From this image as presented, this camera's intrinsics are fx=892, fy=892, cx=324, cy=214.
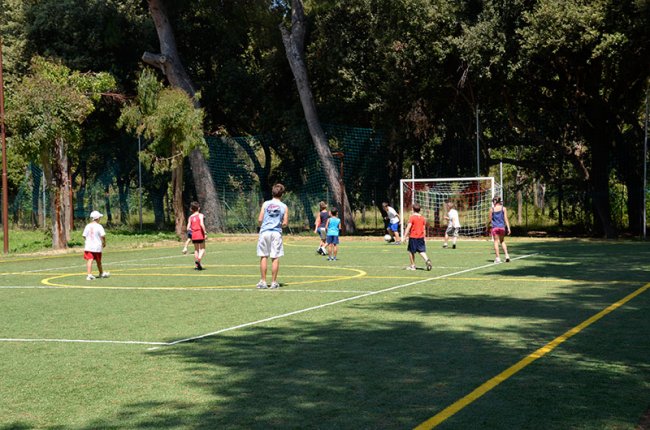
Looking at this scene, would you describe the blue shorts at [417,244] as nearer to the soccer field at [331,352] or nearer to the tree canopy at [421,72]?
the soccer field at [331,352]

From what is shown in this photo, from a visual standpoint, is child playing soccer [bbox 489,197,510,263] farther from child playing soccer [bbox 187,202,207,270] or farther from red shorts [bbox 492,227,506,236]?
child playing soccer [bbox 187,202,207,270]

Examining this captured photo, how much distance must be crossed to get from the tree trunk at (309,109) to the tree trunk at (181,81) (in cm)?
509

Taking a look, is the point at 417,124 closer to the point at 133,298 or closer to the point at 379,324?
the point at 133,298

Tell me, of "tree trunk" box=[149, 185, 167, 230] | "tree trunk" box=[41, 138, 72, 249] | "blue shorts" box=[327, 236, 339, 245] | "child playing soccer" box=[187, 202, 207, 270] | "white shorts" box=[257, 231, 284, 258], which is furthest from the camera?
"tree trunk" box=[149, 185, 167, 230]

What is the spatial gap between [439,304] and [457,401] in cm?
686

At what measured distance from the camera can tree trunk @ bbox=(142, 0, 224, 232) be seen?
4234 centimetres

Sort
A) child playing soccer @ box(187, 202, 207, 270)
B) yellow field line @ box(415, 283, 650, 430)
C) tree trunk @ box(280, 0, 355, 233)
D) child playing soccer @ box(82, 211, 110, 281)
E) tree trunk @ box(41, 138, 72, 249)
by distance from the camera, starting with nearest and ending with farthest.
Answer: yellow field line @ box(415, 283, 650, 430) < child playing soccer @ box(82, 211, 110, 281) < child playing soccer @ box(187, 202, 207, 270) < tree trunk @ box(41, 138, 72, 249) < tree trunk @ box(280, 0, 355, 233)

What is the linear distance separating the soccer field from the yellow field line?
0.03m

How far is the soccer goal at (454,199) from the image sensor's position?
3931cm

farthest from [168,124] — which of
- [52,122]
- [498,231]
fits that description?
[498,231]

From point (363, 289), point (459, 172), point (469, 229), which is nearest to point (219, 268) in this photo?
point (363, 289)

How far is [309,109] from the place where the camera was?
42.7 m

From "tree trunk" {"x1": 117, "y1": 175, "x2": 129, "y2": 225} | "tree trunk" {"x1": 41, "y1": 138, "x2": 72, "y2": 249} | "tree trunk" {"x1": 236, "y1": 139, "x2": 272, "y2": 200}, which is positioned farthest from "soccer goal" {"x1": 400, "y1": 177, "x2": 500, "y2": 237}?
"tree trunk" {"x1": 117, "y1": 175, "x2": 129, "y2": 225}

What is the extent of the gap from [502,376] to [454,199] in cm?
3244
